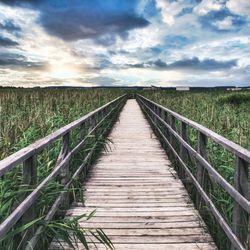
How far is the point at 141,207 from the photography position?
10.5 feet

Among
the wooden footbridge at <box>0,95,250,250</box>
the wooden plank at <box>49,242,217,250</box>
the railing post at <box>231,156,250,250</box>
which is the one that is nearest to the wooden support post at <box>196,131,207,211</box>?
the wooden footbridge at <box>0,95,250,250</box>

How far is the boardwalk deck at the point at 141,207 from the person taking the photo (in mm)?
2506

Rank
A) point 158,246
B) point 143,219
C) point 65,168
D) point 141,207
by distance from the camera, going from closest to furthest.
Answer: point 158,246 < point 143,219 < point 65,168 < point 141,207

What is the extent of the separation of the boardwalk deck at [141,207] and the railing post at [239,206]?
49 centimetres

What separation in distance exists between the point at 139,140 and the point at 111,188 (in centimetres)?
393

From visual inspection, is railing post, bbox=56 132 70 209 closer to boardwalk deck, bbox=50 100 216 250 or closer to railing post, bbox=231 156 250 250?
boardwalk deck, bbox=50 100 216 250

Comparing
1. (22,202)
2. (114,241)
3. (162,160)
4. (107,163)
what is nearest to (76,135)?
(107,163)

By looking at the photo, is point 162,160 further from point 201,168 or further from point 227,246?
point 227,246

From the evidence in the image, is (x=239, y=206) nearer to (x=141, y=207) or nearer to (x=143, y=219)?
(x=143, y=219)

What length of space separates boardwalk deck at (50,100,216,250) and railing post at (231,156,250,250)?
0.49 m

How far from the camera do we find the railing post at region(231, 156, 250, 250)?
1.89 m

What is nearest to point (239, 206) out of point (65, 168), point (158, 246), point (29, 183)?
point (158, 246)

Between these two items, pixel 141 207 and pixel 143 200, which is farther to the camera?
pixel 143 200

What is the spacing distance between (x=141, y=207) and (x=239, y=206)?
1503mm
